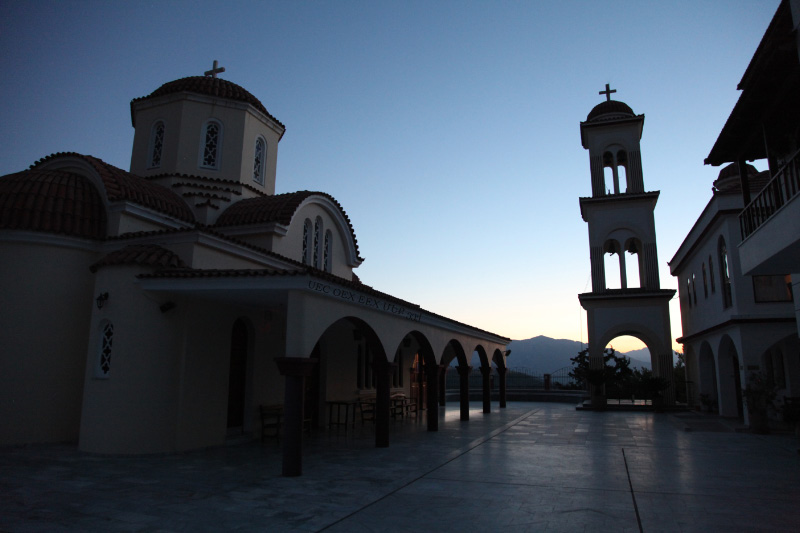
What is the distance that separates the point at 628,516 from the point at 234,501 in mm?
5298

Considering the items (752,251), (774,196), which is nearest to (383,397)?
(752,251)

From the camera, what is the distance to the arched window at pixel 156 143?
1764 centimetres

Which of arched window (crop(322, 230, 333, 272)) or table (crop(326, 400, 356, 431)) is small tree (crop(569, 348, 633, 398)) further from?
arched window (crop(322, 230, 333, 272))

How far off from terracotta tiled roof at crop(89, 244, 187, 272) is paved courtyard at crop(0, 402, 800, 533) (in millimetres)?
3915

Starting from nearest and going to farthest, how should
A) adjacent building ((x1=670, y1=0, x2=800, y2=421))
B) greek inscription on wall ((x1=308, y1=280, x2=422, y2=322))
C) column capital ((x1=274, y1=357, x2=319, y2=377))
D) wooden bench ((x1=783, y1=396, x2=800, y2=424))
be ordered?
adjacent building ((x1=670, y1=0, x2=800, y2=421)) < column capital ((x1=274, y1=357, x2=319, y2=377)) < greek inscription on wall ((x1=308, y1=280, x2=422, y2=322)) < wooden bench ((x1=783, y1=396, x2=800, y2=424))

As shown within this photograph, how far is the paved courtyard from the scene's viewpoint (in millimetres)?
6473

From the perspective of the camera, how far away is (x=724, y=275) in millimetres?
18250

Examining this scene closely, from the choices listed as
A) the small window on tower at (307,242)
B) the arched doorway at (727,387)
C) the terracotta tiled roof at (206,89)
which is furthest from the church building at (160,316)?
the arched doorway at (727,387)

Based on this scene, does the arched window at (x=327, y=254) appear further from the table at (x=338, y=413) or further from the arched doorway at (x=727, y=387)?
the arched doorway at (x=727, y=387)

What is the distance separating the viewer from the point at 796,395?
16.8 metres

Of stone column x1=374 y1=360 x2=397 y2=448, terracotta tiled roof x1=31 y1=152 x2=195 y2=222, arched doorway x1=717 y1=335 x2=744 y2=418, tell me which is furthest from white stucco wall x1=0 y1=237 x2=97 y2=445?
arched doorway x1=717 y1=335 x2=744 y2=418

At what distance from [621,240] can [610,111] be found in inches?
268

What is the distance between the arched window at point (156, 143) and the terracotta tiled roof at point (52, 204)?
415 cm

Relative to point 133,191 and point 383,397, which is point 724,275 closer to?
point 383,397
